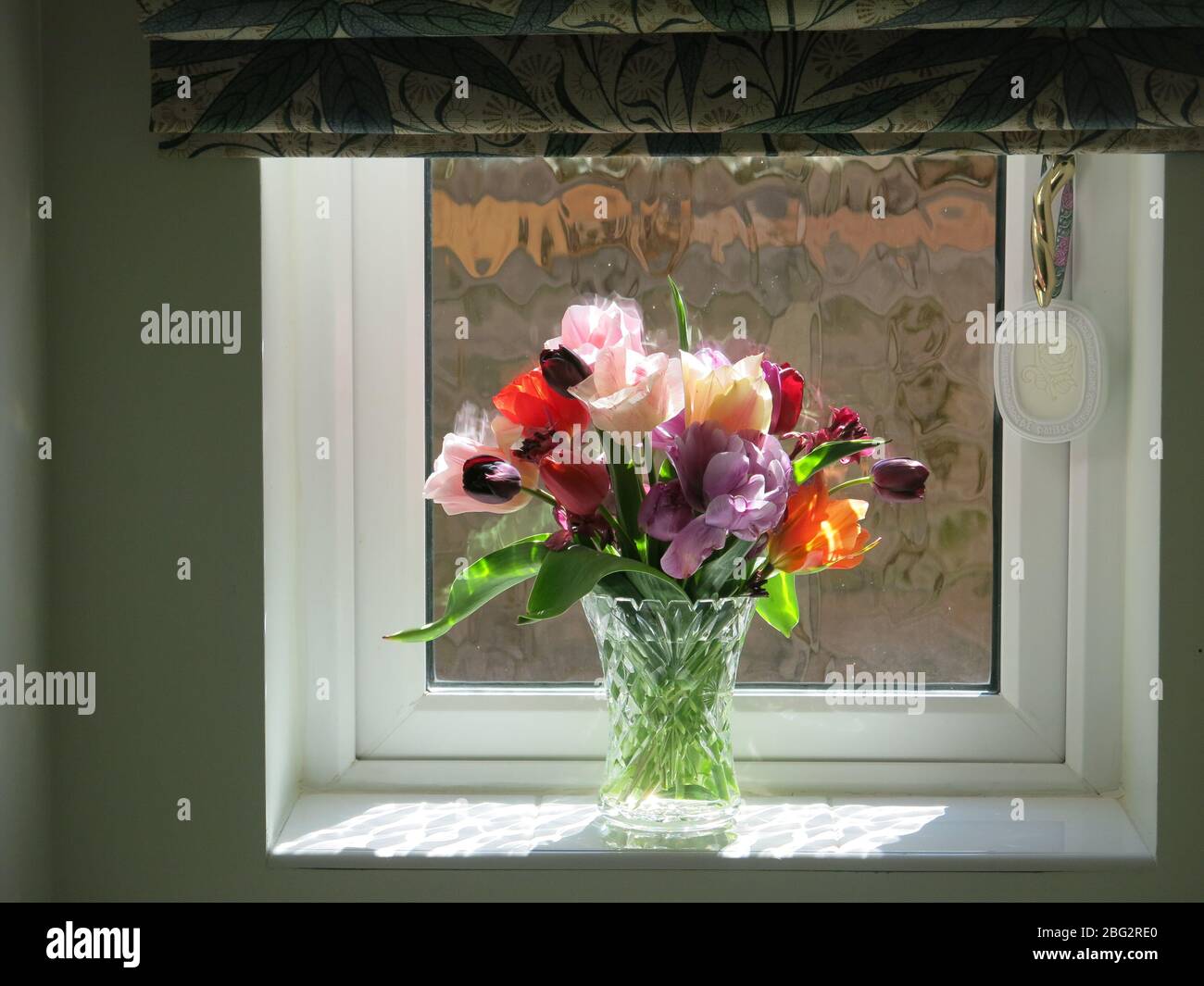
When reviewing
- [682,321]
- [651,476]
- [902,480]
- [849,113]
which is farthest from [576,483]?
[849,113]

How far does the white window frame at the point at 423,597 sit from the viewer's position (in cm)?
102

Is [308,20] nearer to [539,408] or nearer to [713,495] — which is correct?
[539,408]

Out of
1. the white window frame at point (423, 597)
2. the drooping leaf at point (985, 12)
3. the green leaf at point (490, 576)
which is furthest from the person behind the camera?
the white window frame at point (423, 597)

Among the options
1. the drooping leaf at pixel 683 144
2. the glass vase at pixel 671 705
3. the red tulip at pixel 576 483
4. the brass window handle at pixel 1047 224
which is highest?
the drooping leaf at pixel 683 144

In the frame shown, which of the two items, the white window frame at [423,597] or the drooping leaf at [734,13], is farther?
the white window frame at [423,597]

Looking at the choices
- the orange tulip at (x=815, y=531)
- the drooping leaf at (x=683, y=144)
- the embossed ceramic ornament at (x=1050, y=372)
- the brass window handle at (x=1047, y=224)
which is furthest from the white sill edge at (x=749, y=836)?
the drooping leaf at (x=683, y=144)

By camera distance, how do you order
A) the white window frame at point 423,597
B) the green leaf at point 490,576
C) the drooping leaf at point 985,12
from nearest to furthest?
1. the drooping leaf at point 985,12
2. the green leaf at point 490,576
3. the white window frame at point 423,597

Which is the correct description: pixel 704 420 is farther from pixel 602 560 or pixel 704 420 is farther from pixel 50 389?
pixel 50 389

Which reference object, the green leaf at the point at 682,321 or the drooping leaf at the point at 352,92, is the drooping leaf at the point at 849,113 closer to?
the green leaf at the point at 682,321

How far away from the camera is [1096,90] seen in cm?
88

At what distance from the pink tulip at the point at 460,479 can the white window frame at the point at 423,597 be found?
0.17 metres

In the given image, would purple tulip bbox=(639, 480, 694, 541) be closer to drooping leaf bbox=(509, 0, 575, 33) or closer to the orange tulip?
the orange tulip

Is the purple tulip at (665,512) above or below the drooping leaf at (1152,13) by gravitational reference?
below

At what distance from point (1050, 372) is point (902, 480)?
0.23m
